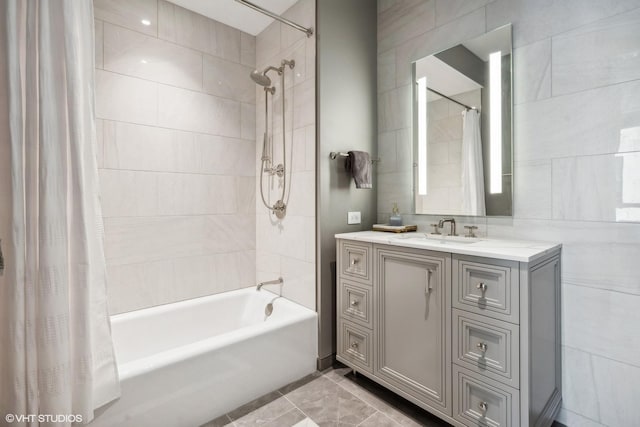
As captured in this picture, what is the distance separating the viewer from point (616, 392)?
1.44m

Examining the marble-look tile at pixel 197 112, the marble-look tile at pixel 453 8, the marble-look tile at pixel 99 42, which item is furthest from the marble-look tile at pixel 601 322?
the marble-look tile at pixel 99 42

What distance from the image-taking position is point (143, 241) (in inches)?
85.4

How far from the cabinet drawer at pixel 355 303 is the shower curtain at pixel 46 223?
4.28ft

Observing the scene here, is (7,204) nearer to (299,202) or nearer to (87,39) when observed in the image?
(87,39)

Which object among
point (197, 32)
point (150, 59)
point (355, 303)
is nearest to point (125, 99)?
point (150, 59)

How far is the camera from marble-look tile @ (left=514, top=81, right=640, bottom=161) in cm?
141

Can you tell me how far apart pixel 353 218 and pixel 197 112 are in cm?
145

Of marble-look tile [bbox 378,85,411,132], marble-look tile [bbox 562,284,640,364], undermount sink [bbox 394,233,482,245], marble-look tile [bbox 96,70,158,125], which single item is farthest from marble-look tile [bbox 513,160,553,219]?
marble-look tile [bbox 96,70,158,125]

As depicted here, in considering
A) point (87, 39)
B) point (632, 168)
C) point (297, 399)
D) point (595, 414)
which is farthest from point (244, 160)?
point (595, 414)

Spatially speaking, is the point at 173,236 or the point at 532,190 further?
the point at 173,236

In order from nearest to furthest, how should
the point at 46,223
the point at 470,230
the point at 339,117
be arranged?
the point at 46,223, the point at 470,230, the point at 339,117

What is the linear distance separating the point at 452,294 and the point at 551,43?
55.3 inches

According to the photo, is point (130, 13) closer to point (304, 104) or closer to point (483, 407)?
Answer: point (304, 104)

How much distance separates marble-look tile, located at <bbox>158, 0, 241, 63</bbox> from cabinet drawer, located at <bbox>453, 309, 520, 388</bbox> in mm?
2519
